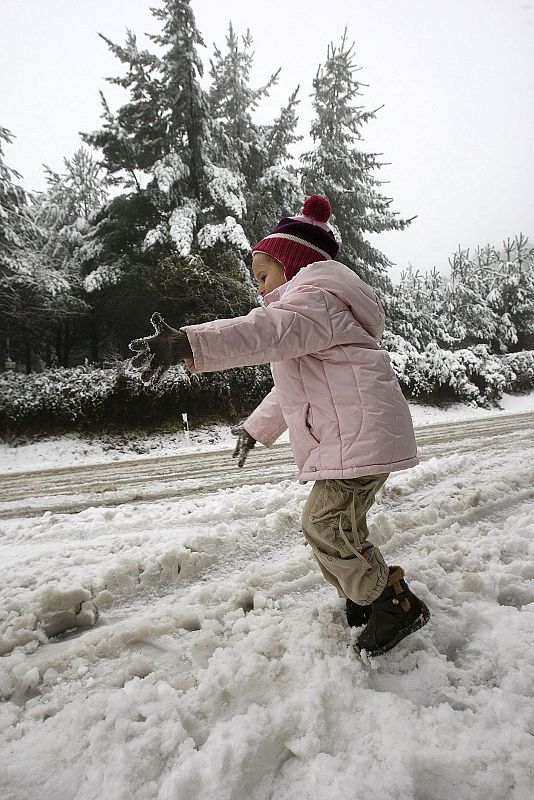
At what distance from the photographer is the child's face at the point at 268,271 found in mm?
2131

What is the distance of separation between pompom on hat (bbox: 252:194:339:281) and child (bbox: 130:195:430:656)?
0.26 m

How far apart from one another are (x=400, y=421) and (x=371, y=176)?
15.8m

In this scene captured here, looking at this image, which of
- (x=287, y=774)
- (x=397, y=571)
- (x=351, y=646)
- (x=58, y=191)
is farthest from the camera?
(x=58, y=191)

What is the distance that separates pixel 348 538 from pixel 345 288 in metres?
1.05

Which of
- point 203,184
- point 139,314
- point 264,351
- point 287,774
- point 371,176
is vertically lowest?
point 287,774

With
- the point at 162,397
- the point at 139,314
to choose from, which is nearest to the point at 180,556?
the point at 162,397

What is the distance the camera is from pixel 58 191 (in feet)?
52.3

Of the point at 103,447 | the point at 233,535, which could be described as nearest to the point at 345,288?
the point at 233,535

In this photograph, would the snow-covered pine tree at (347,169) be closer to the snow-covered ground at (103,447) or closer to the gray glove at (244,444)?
the snow-covered ground at (103,447)

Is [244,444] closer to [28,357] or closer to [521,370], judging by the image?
[28,357]

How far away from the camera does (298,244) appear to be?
207cm

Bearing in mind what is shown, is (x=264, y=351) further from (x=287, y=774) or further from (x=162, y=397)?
(x=162, y=397)

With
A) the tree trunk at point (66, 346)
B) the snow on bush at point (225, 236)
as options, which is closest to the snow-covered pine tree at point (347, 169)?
the snow on bush at point (225, 236)

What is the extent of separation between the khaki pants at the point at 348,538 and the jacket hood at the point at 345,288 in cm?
69
